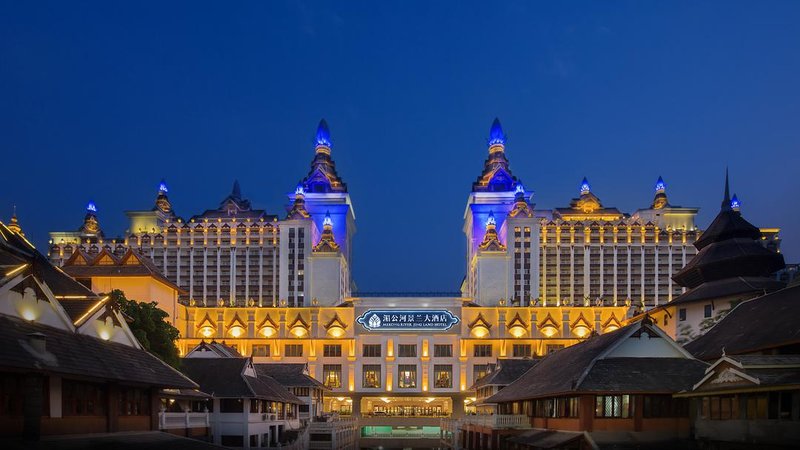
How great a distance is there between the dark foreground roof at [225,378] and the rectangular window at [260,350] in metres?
47.8

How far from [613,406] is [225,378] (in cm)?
2705

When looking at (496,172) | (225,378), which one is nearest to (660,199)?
(496,172)

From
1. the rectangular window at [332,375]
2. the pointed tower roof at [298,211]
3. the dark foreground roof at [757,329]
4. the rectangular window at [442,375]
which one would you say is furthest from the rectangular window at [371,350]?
the dark foreground roof at [757,329]

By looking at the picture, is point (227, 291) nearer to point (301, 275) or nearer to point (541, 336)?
point (301, 275)

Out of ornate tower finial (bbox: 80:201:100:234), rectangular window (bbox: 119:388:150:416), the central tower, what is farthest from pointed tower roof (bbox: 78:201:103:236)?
rectangular window (bbox: 119:388:150:416)

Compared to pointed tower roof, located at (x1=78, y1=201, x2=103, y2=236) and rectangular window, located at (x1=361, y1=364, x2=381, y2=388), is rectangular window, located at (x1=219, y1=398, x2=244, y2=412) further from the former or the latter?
pointed tower roof, located at (x1=78, y1=201, x2=103, y2=236)

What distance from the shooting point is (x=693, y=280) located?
65688mm

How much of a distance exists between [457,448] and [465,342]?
118 feet

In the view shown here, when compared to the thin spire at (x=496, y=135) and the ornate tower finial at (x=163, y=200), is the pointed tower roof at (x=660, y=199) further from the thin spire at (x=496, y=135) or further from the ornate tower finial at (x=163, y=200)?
the ornate tower finial at (x=163, y=200)

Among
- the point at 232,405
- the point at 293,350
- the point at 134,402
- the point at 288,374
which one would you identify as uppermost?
the point at 134,402

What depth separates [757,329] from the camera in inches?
1526

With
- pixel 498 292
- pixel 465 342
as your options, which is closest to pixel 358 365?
pixel 465 342

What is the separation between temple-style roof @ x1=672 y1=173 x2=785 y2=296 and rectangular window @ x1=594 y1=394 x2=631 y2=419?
24941 mm

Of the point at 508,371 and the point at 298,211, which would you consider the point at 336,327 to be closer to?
the point at 508,371
